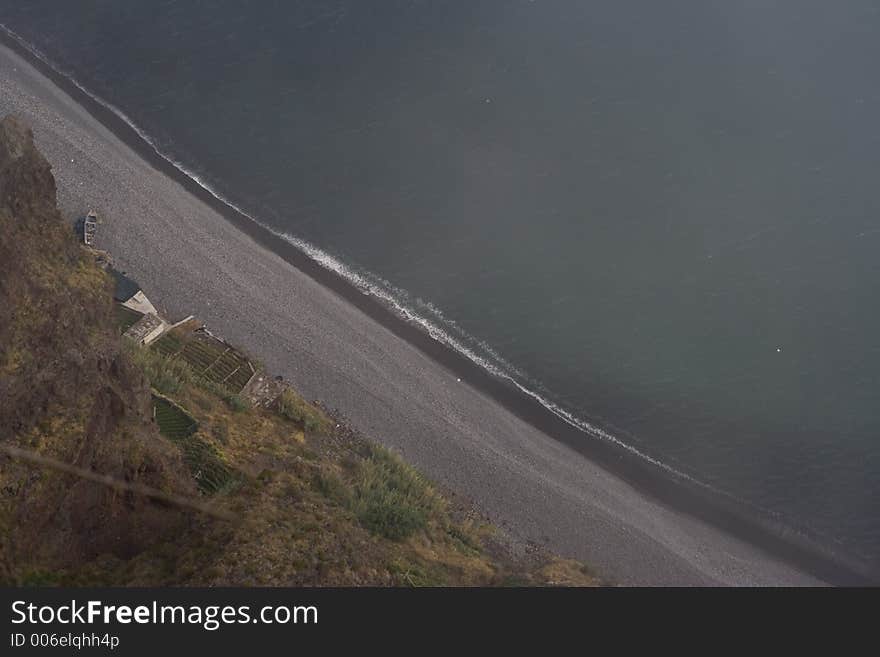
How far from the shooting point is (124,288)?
→ 43.7 meters

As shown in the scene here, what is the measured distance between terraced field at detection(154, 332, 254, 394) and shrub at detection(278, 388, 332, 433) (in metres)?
2.49

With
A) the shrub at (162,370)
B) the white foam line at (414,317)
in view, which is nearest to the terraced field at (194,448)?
the shrub at (162,370)

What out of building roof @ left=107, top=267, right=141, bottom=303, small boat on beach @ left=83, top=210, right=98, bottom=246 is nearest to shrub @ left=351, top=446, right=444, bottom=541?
building roof @ left=107, top=267, right=141, bottom=303

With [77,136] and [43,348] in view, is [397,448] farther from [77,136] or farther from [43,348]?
[77,136]

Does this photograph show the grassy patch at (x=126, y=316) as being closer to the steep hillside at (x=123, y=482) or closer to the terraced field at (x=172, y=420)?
the steep hillside at (x=123, y=482)

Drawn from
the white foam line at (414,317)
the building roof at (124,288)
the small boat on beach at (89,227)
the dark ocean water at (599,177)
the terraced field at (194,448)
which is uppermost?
the dark ocean water at (599,177)

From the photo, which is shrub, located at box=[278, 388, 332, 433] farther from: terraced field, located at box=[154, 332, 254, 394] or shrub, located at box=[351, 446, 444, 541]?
shrub, located at box=[351, 446, 444, 541]

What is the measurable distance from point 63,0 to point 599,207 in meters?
57.4

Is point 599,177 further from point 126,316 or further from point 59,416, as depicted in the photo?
point 59,416

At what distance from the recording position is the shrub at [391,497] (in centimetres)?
3366

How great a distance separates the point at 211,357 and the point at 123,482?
19.3 metres

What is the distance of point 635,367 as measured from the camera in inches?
2053

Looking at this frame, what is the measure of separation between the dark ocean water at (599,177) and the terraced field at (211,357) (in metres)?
14.7

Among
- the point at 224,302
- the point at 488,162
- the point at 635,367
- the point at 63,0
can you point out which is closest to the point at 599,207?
the point at 488,162
